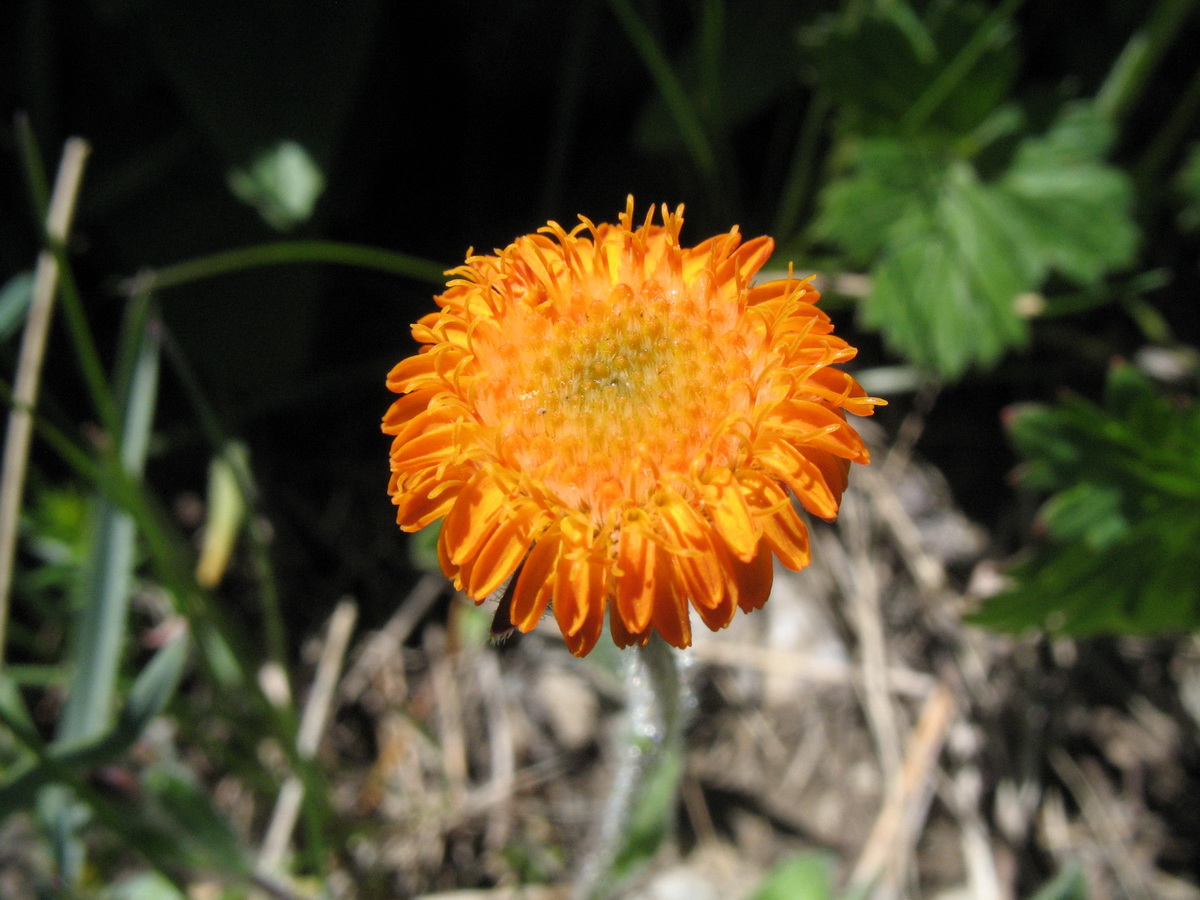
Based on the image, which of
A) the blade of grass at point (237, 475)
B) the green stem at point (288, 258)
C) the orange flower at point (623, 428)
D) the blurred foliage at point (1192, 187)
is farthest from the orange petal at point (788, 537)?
the blurred foliage at point (1192, 187)

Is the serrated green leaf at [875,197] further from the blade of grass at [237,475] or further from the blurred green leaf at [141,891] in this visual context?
the blurred green leaf at [141,891]

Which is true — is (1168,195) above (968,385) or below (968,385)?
above

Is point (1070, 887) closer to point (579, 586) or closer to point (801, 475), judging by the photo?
point (801, 475)

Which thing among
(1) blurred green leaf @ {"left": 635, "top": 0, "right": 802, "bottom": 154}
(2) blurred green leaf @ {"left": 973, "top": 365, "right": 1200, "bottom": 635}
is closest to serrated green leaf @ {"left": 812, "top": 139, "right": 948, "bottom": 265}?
(1) blurred green leaf @ {"left": 635, "top": 0, "right": 802, "bottom": 154}

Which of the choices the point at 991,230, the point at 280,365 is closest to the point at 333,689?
the point at 280,365

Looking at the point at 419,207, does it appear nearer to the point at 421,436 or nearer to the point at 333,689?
the point at 333,689

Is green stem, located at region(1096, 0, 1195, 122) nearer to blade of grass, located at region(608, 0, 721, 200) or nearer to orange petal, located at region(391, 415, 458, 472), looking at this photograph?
blade of grass, located at region(608, 0, 721, 200)
